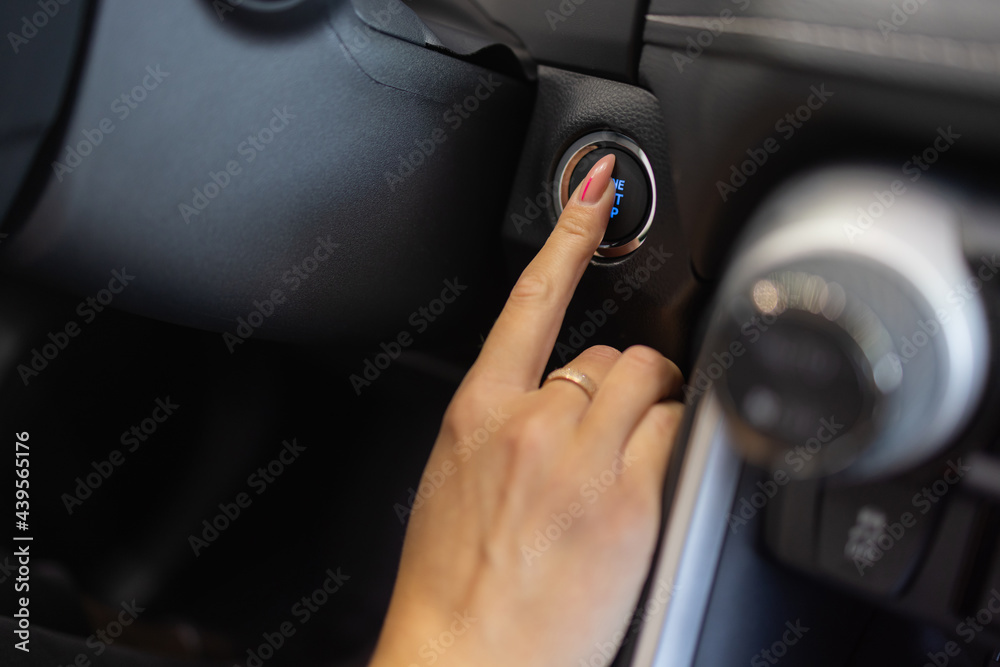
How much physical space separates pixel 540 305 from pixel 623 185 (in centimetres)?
13

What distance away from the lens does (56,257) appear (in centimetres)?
57

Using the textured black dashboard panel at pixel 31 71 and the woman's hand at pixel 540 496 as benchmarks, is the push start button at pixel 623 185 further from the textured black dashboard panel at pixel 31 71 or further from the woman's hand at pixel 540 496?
the textured black dashboard panel at pixel 31 71

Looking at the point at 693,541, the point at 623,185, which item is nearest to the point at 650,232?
the point at 623,185

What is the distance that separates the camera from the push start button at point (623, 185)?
611 millimetres

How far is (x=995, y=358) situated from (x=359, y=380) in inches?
36.0

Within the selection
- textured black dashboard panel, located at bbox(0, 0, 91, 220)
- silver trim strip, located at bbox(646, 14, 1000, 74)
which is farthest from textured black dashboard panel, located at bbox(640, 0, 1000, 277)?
textured black dashboard panel, located at bbox(0, 0, 91, 220)

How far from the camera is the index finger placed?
1.88ft

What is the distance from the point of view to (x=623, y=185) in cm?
62

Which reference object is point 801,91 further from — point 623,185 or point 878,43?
point 623,185

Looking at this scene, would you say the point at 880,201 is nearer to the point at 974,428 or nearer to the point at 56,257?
the point at 974,428

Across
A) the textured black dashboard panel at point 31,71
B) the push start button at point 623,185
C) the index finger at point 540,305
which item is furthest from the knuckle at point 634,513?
the textured black dashboard panel at point 31,71

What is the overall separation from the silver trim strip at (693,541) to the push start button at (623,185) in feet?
0.71

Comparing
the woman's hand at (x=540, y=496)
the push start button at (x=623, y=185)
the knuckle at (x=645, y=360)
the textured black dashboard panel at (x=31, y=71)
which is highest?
the textured black dashboard panel at (x=31, y=71)

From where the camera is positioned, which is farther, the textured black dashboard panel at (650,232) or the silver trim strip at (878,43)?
the textured black dashboard panel at (650,232)
